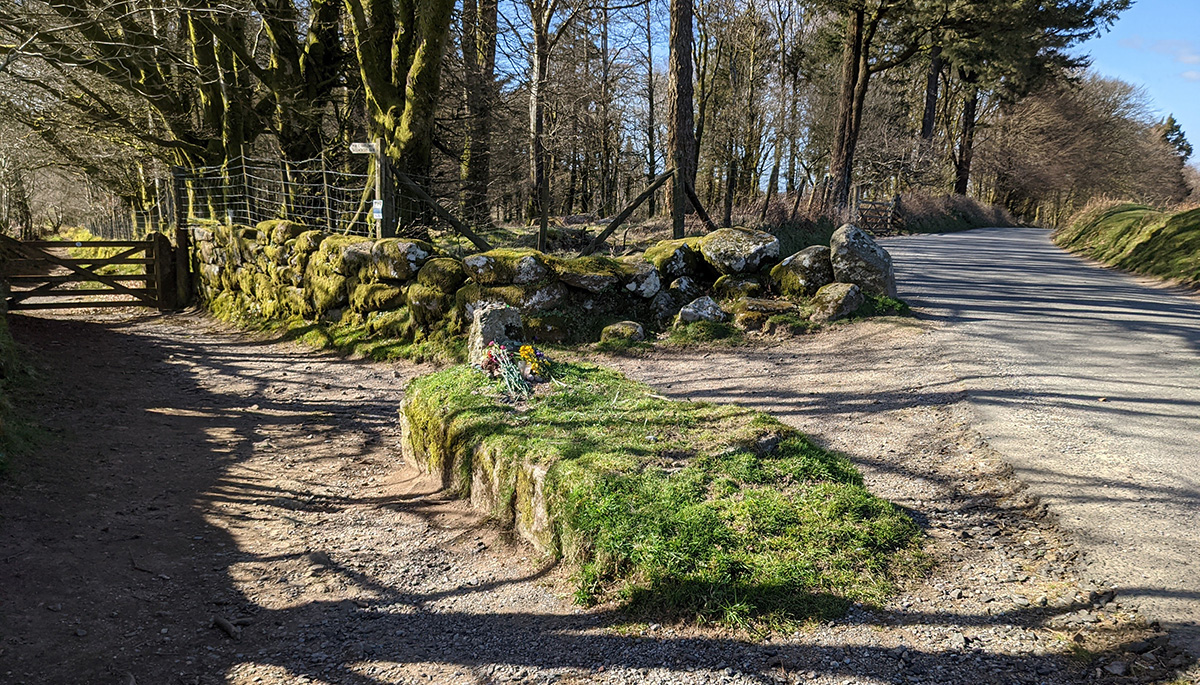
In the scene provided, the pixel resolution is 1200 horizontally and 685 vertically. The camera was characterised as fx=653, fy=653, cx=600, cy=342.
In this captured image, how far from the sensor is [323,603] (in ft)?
12.6

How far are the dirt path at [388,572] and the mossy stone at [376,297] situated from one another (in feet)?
8.93

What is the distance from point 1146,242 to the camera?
14.4 metres

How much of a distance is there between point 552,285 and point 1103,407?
20.5ft

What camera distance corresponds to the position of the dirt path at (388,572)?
9.73 feet

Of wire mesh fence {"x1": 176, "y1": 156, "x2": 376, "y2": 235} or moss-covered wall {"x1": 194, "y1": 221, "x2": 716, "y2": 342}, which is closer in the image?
moss-covered wall {"x1": 194, "y1": 221, "x2": 716, "y2": 342}

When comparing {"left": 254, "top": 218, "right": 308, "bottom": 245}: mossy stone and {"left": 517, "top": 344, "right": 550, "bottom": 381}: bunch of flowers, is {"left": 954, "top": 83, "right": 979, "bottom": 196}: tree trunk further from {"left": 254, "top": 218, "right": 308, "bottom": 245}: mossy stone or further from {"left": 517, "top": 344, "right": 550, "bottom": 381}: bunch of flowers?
{"left": 517, "top": 344, "right": 550, "bottom": 381}: bunch of flowers

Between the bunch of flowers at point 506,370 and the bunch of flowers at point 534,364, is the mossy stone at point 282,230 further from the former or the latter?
the bunch of flowers at point 534,364

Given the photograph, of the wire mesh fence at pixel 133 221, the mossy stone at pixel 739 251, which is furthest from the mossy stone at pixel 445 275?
the wire mesh fence at pixel 133 221

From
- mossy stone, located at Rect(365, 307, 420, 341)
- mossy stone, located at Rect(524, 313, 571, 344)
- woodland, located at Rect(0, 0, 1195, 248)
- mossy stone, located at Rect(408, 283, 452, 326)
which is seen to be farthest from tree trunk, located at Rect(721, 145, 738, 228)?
mossy stone, located at Rect(365, 307, 420, 341)

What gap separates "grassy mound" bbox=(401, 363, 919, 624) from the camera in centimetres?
331

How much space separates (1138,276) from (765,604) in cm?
1395

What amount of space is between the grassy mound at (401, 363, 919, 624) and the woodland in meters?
6.31

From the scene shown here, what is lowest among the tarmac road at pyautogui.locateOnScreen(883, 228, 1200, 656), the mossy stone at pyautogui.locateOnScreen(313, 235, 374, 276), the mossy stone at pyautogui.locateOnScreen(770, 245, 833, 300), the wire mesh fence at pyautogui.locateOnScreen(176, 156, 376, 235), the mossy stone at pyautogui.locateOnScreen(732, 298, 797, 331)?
the tarmac road at pyautogui.locateOnScreen(883, 228, 1200, 656)

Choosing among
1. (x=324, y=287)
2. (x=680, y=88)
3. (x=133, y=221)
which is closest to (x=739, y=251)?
(x=680, y=88)
